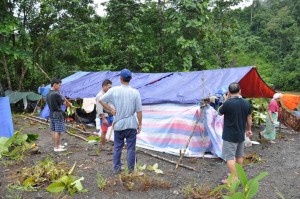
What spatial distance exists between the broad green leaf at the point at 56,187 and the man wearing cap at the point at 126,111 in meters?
0.95

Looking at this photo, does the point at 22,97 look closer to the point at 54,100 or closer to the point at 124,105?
the point at 54,100

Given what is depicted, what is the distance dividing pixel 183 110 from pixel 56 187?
3344mm

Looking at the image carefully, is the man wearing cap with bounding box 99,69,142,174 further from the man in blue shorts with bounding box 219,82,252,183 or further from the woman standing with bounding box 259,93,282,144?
the woman standing with bounding box 259,93,282,144

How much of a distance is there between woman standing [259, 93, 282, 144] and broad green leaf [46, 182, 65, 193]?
525 cm

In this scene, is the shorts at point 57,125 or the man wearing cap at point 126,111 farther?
the shorts at point 57,125

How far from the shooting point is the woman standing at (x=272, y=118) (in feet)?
24.6

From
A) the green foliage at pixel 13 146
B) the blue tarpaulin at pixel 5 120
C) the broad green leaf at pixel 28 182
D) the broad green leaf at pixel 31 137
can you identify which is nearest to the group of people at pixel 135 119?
the broad green leaf at pixel 28 182

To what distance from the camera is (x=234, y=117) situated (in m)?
4.27

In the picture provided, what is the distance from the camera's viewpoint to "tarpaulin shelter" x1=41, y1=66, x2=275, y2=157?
6.33m

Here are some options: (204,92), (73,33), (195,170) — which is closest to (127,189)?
(195,170)

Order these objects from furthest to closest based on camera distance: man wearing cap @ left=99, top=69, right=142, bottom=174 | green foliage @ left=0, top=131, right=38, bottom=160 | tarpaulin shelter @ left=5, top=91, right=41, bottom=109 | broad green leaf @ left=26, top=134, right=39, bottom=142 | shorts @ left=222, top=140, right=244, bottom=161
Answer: tarpaulin shelter @ left=5, top=91, right=41, bottom=109
broad green leaf @ left=26, top=134, right=39, bottom=142
green foliage @ left=0, top=131, right=38, bottom=160
man wearing cap @ left=99, top=69, right=142, bottom=174
shorts @ left=222, top=140, right=244, bottom=161

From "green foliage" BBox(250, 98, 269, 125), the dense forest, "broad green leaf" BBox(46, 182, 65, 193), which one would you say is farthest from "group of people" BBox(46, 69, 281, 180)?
the dense forest

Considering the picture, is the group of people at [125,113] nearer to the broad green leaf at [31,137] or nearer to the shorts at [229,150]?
the shorts at [229,150]

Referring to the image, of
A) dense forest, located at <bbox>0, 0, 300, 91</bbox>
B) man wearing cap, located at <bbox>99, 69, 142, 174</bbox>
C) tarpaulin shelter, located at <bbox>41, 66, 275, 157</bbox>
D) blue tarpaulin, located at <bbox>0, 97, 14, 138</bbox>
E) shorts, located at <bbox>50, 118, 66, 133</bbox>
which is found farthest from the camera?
dense forest, located at <bbox>0, 0, 300, 91</bbox>
